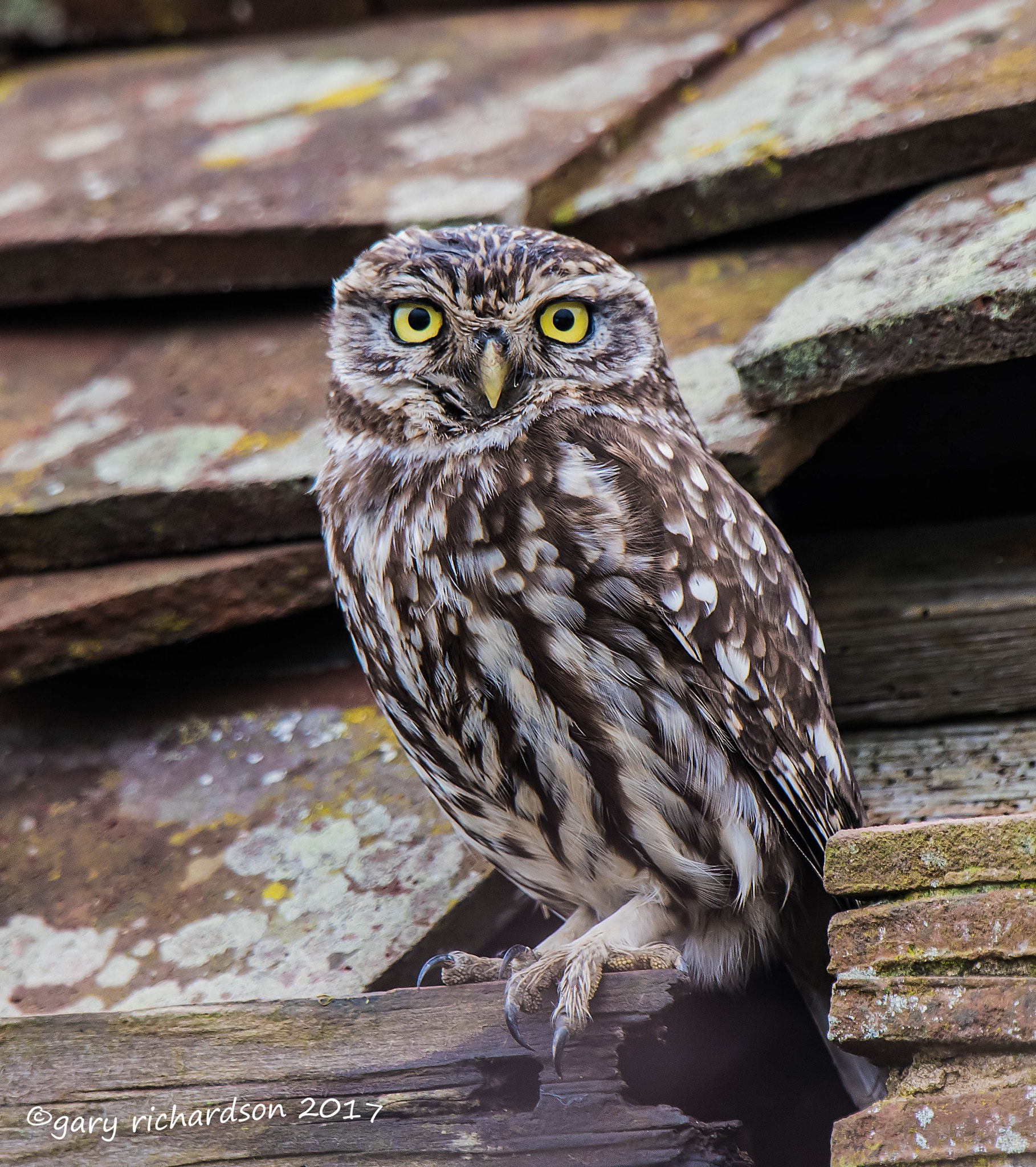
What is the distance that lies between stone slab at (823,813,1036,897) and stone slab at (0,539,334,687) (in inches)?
50.5

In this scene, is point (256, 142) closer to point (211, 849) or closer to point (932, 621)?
point (211, 849)

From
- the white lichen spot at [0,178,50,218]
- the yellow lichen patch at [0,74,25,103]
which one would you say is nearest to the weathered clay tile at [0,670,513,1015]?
the white lichen spot at [0,178,50,218]

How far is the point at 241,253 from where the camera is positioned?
2.76 meters

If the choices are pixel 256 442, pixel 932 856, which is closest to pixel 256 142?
pixel 256 442

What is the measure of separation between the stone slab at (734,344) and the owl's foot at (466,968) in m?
0.97

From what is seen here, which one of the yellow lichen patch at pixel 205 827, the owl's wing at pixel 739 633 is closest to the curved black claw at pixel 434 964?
the yellow lichen patch at pixel 205 827

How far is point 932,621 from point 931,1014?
1068 mm

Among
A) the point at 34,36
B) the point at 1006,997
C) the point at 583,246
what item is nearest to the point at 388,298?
the point at 583,246

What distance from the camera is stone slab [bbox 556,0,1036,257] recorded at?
2381mm

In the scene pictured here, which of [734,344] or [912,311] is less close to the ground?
[912,311]

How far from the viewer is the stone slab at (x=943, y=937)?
1292 millimetres

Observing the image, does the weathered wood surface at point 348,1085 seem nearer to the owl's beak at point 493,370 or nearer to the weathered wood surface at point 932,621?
the weathered wood surface at point 932,621

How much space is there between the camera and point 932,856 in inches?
53.0

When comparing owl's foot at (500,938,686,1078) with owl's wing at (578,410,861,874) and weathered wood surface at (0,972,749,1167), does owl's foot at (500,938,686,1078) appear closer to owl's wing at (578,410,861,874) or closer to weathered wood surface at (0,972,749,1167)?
weathered wood surface at (0,972,749,1167)
